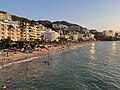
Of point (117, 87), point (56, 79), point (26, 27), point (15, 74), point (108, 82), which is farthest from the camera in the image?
point (26, 27)

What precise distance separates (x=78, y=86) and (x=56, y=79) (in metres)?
6.29

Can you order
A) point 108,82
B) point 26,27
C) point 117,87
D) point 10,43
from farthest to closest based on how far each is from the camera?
point 26,27
point 10,43
point 108,82
point 117,87

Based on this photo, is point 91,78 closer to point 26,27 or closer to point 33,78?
point 33,78

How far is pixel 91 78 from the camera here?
40.9 metres

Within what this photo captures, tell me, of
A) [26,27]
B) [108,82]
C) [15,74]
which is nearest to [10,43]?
[26,27]

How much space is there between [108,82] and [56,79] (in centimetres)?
929

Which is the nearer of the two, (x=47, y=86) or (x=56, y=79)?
(x=47, y=86)

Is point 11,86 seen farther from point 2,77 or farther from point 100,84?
point 100,84

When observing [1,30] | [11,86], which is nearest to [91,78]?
[11,86]

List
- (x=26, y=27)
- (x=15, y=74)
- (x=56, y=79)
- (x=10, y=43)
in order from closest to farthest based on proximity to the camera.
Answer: (x=56, y=79), (x=15, y=74), (x=10, y=43), (x=26, y=27)

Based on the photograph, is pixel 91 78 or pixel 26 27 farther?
pixel 26 27

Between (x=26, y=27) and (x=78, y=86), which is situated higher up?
(x=26, y=27)

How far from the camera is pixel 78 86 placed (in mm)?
35219

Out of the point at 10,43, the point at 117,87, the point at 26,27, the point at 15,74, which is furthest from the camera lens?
the point at 26,27
